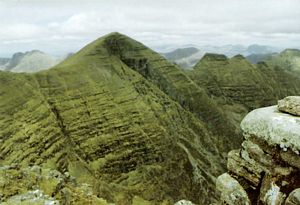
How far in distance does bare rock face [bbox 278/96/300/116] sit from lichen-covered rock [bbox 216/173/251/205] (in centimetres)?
755

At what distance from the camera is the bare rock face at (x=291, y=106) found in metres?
28.9

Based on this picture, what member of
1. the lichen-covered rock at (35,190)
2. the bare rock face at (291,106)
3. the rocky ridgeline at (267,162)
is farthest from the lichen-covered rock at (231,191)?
the lichen-covered rock at (35,190)

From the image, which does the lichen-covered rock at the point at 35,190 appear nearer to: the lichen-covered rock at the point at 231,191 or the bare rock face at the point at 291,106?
the lichen-covered rock at the point at 231,191

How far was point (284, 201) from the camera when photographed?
26.8 m

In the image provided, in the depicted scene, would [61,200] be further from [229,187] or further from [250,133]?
[250,133]

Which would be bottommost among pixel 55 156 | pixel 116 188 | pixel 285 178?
pixel 116 188

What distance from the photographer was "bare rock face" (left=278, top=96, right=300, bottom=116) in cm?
2892

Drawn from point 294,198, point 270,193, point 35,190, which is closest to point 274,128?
point 270,193

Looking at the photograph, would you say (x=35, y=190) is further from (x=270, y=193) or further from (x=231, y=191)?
(x=270, y=193)

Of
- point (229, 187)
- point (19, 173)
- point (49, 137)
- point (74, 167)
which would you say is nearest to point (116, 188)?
point (74, 167)

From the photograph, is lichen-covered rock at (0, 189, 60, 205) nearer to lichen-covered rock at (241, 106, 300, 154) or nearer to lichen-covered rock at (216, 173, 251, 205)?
lichen-covered rock at (216, 173, 251, 205)

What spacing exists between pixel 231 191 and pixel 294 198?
643 cm

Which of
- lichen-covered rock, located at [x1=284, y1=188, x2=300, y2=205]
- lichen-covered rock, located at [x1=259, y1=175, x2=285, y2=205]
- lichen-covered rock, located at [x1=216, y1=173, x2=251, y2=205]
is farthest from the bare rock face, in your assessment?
lichen-covered rock, located at [x1=216, y1=173, x2=251, y2=205]

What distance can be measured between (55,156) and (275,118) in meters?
175
